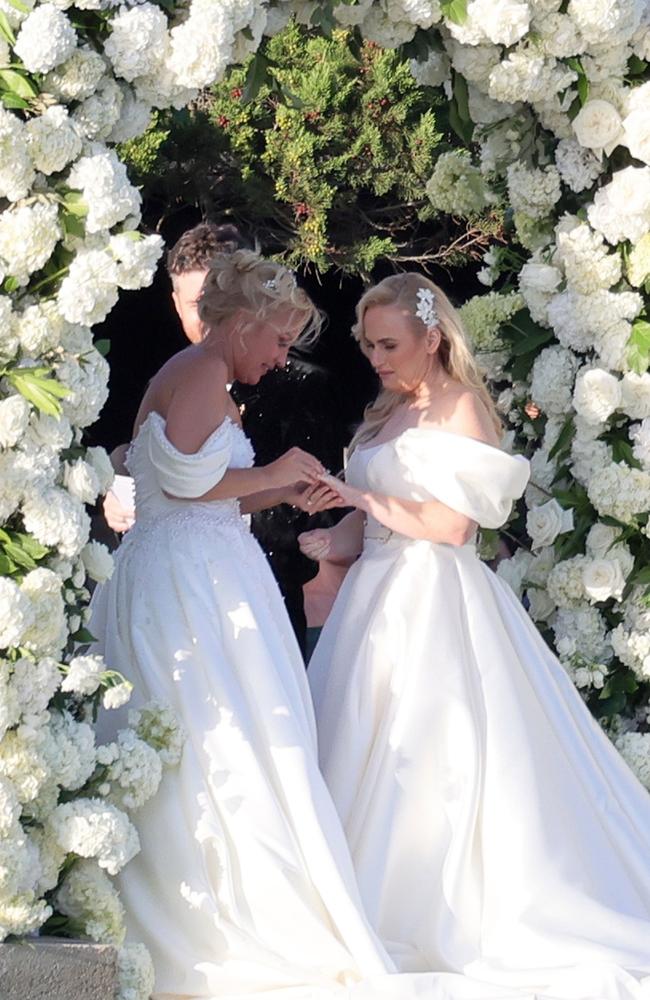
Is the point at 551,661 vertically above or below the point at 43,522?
below

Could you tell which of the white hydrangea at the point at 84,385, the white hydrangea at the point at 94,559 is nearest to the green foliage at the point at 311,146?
the white hydrangea at the point at 84,385

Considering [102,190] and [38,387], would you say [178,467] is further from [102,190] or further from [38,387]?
[102,190]

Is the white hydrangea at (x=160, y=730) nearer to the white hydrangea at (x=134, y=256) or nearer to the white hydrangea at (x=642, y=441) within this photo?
the white hydrangea at (x=134, y=256)

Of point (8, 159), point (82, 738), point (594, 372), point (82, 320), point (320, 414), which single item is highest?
point (8, 159)

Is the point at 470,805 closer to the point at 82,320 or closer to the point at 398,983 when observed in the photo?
the point at 398,983

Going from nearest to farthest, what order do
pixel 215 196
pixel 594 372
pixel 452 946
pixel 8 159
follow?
pixel 8 159
pixel 452 946
pixel 594 372
pixel 215 196

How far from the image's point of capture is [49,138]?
13.1ft

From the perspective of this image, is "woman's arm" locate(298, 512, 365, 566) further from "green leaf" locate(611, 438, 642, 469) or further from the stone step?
the stone step

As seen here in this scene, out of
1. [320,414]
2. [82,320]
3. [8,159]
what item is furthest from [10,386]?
[320,414]

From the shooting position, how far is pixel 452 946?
4.73m

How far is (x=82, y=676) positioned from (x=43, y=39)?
1.53m

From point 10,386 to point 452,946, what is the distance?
2038mm

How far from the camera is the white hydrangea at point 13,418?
3.94 meters

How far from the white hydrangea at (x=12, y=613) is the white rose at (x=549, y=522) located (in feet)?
6.97
